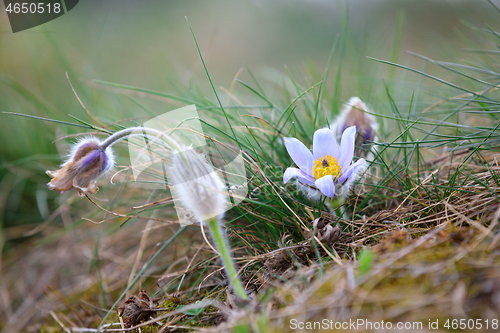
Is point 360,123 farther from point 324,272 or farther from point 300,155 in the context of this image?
point 324,272

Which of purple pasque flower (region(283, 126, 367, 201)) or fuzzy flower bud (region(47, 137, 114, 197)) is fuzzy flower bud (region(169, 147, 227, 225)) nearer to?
fuzzy flower bud (region(47, 137, 114, 197))

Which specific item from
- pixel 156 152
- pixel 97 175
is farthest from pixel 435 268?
pixel 156 152

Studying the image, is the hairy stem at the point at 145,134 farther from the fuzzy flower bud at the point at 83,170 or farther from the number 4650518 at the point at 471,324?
the number 4650518 at the point at 471,324

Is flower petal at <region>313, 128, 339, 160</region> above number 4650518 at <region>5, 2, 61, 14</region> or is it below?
below

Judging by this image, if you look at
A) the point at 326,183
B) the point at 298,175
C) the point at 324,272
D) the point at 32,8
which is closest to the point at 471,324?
the point at 324,272

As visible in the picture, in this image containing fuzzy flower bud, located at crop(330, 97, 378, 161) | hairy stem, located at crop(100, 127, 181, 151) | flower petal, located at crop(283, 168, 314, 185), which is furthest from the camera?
fuzzy flower bud, located at crop(330, 97, 378, 161)

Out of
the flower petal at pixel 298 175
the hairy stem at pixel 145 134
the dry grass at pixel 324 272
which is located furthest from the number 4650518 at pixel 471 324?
the hairy stem at pixel 145 134

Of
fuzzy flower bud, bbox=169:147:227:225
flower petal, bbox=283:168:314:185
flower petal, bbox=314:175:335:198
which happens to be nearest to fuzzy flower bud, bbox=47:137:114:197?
fuzzy flower bud, bbox=169:147:227:225
